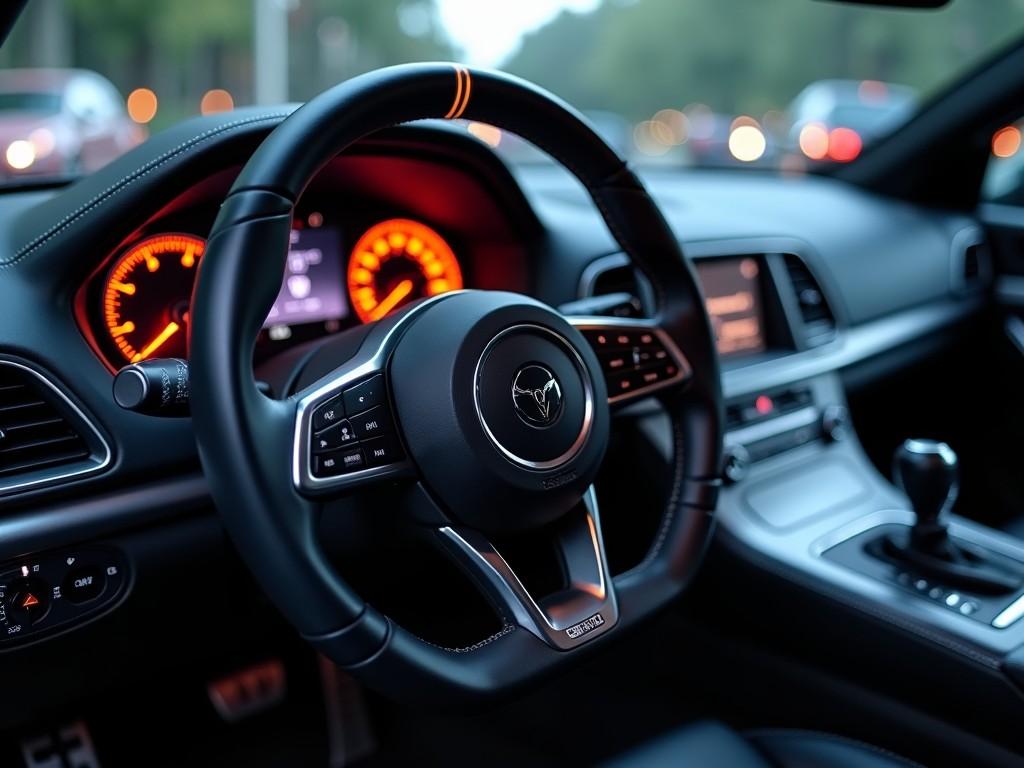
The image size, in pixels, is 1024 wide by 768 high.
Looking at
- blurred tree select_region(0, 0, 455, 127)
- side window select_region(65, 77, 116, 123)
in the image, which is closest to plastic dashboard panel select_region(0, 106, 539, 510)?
side window select_region(65, 77, 116, 123)

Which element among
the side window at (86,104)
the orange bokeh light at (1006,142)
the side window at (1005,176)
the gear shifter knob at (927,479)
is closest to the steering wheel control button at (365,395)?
the gear shifter knob at (927,479)

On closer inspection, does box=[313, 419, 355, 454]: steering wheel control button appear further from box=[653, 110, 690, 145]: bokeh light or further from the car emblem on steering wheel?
box=[653, 110, 690, 145]: bokeh light

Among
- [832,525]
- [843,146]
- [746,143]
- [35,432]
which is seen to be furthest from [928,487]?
[746,143]

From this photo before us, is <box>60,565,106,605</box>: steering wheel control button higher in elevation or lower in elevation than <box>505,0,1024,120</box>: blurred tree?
lower

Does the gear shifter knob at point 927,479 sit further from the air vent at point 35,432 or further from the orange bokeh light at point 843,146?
the orange bokeh light at point 843,146

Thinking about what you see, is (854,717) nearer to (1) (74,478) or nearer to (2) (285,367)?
(2) (285,367)

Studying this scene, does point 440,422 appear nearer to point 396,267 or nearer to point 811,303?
point 396,267

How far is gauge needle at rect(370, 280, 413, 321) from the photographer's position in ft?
5.41

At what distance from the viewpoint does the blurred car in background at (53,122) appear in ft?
9.01

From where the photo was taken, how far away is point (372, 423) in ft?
3.54

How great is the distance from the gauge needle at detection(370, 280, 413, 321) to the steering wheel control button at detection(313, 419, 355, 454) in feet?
1.98

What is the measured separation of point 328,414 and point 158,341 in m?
0.47

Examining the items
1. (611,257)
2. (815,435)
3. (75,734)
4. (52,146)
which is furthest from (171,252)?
(52,146)

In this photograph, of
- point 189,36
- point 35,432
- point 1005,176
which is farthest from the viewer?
point 189,36
